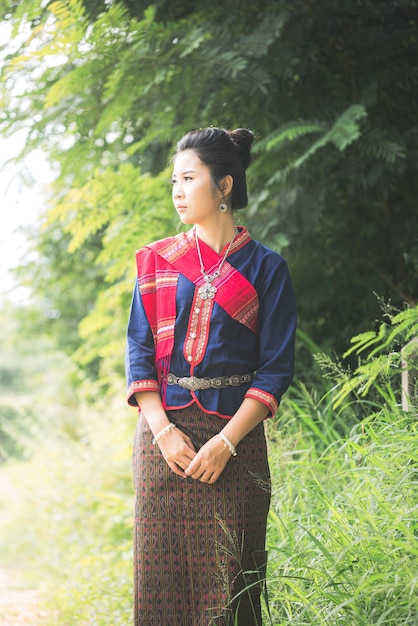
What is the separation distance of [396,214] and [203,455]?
2512mm

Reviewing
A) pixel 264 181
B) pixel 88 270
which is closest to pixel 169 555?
pixel 264 181

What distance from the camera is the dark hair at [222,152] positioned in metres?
2.30

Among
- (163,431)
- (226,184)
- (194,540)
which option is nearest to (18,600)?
(194,540)

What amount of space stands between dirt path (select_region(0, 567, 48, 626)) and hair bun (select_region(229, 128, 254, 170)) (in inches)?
101

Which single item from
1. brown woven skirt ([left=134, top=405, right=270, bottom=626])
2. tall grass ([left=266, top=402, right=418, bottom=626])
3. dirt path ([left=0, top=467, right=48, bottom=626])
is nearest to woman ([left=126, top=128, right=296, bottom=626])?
brown woven skirt ([left=134, top=405, right=270, bottom=626])

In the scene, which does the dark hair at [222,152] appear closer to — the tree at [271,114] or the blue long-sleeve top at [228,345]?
the blue long-sleeve top at [228,345]

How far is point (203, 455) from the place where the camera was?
2.13 metres

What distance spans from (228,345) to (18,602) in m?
3.22

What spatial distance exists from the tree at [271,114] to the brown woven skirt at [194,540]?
171cm

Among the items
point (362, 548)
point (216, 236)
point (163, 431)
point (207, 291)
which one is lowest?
point (362, 548)

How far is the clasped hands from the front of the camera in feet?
7.00

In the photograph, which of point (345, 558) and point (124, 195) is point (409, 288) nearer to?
point (124, 195)

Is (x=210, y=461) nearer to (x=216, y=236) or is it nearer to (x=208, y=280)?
(x=208, y=280)

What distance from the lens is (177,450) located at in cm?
214
